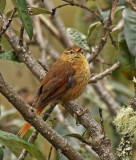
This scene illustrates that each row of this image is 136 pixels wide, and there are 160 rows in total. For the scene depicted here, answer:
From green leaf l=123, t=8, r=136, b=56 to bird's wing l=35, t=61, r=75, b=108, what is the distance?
0.56m

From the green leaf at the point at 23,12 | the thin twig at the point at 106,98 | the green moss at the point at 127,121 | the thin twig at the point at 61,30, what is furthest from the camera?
the thin twig at the point at 61,30

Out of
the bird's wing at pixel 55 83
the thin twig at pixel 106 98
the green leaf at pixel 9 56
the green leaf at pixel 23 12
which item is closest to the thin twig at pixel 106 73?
the bird's wing at pixel 55 83

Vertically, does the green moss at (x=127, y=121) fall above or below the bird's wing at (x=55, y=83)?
below

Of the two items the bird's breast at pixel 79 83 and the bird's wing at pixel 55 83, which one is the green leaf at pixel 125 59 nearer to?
the bird's breast at pixel 79 83

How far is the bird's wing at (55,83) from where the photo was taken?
280 cm

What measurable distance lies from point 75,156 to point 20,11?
71 centimetres

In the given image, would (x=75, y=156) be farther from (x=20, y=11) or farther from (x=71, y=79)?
(x=71, y=79)

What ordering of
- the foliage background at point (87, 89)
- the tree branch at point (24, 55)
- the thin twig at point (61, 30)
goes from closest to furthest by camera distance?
the tree branch at point (24, 55) → the foliage background at point (87, 89) → the thin twig at point (61, 30)

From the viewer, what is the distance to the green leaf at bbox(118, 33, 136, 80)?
2.81 metres

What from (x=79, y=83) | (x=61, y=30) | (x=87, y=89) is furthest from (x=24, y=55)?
(x=87, y=89)

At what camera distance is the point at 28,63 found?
2.77m

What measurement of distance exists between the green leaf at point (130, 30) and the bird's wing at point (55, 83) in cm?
56

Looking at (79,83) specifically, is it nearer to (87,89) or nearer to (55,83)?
(55,83)

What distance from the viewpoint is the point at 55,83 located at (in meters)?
2.96
